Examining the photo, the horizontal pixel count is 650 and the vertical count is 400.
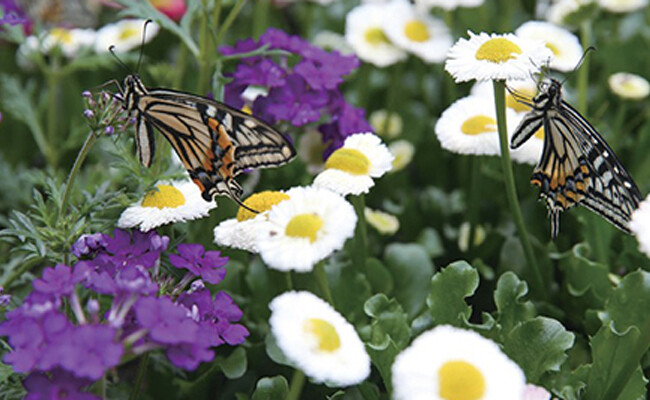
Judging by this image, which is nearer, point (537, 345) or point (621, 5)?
point (537, 345)

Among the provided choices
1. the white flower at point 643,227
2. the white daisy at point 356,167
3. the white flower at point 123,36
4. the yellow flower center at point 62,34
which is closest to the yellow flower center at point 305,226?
the white daisy at point 356,167

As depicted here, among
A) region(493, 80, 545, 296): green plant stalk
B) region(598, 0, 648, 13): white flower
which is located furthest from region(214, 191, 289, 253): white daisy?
region(598, 0, 648, 13): white flower

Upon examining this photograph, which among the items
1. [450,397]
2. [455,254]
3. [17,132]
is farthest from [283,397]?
[17,132]

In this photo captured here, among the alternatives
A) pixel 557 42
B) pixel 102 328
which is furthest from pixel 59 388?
pixel 557 42

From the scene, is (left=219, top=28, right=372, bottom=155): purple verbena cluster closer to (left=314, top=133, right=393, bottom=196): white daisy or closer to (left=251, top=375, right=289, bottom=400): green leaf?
(left=314, top=133, right=393, bottom=196): white daisy

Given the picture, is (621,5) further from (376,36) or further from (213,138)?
(213,138)

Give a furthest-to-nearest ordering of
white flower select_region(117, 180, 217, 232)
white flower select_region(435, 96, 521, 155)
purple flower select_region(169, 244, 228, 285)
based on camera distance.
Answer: white flower select_region(435, 96, 521, 155), white flower select_region(117, 180, 217, 232), purple flower select_region(169, 244, 228, 285)
